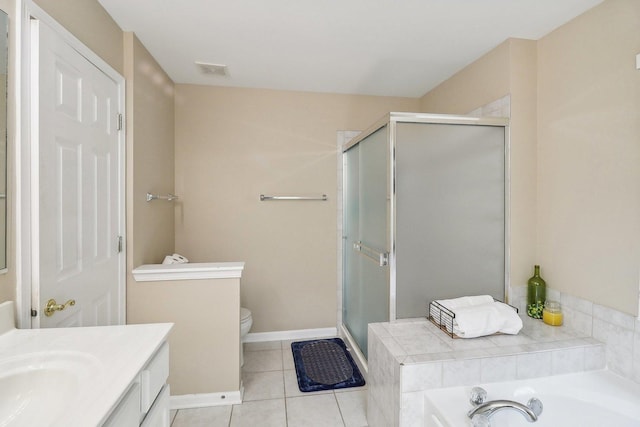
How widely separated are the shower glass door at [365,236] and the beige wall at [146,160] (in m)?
1.43

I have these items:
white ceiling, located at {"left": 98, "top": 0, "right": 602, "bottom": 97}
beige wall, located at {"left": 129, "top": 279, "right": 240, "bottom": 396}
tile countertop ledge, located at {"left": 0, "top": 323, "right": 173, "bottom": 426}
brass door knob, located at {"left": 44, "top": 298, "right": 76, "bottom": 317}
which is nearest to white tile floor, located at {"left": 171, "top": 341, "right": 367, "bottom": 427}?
beige wall, located at {"left": 129, "top": 279, "right": 240, "bottom": 396}

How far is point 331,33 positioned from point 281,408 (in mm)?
2345

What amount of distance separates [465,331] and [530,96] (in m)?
1.47

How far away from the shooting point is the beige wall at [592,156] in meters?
1.44

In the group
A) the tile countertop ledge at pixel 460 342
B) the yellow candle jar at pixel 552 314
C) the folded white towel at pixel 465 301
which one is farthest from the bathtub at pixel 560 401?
the folded white towel at pixel 465 301

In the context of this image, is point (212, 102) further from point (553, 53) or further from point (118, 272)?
point (553, 53)

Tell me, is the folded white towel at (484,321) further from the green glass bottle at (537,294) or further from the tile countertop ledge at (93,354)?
the tile countertop ledge at (93,354)

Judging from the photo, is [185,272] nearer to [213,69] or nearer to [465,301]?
[213,69]

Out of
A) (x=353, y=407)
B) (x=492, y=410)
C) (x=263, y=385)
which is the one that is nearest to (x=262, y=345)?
(x=263, y=385)

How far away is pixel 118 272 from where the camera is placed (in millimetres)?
1814

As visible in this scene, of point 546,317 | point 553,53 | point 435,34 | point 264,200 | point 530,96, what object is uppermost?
point 435,34

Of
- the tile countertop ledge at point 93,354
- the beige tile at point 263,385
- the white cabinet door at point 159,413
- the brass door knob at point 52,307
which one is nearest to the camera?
the tile countertop ledge at point 93,354

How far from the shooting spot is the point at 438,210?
1.86 m

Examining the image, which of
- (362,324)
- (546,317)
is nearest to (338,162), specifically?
(362,324)
